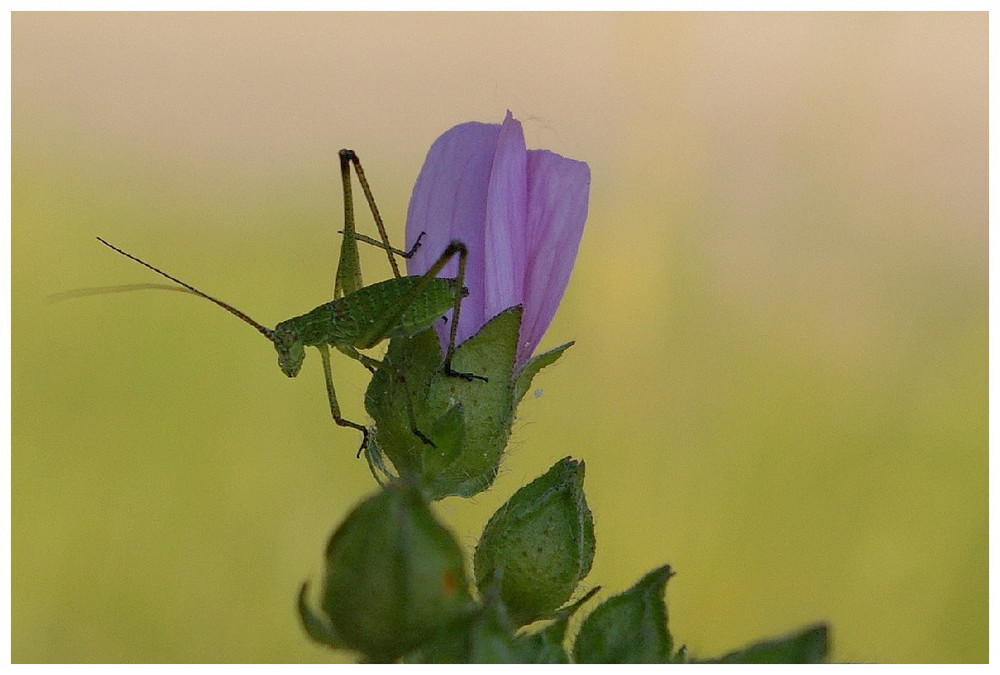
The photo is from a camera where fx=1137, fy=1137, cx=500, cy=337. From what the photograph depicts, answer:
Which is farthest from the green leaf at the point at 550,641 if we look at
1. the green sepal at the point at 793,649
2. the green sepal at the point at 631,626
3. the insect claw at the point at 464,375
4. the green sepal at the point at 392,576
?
the insect claw at the point at 464,375

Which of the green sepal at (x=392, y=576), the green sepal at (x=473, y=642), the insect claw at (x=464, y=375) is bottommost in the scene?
the green sepal at (x=473, y=642)

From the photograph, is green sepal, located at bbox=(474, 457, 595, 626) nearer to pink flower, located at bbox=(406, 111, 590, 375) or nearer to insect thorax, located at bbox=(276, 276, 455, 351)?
pink flower, located at bbox=(406, 111, 590, 375)

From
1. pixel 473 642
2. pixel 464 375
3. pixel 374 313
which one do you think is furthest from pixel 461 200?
pixel 473 642

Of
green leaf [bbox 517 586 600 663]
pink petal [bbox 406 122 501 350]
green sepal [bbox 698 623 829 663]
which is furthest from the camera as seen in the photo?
pink petal [bbox 406 122 501 350]

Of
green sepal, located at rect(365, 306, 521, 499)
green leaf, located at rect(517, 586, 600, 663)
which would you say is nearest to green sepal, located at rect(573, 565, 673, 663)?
green leaf, located at rect(517, 586, 600, 663)

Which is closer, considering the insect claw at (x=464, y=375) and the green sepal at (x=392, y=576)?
the green sepal at (x=392, y=576)

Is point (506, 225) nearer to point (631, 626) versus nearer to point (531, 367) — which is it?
point (531, 367)

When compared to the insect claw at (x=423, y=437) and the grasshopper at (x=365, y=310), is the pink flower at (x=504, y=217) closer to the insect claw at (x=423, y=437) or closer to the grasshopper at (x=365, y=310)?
the grasshopper at (x=365, y=310)

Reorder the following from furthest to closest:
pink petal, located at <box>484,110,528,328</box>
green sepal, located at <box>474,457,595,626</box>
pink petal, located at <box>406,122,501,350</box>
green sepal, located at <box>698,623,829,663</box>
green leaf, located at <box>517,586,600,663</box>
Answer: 1. pink petal, located at <box>406,122,501,350</box>
2. pink petal, located at <box>484,110,528,328</box>
3. green sepal, located at <box>474,457,595,626</box>
4. green leaf, located at <box>517,586,600,663</box>
5. green sepal, located at <box>698,623,829,663</box>

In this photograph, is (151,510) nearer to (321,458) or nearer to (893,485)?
(321,458)

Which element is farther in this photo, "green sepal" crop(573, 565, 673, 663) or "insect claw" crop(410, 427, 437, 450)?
"insect claw" crop(410, 427, 437, 450)
